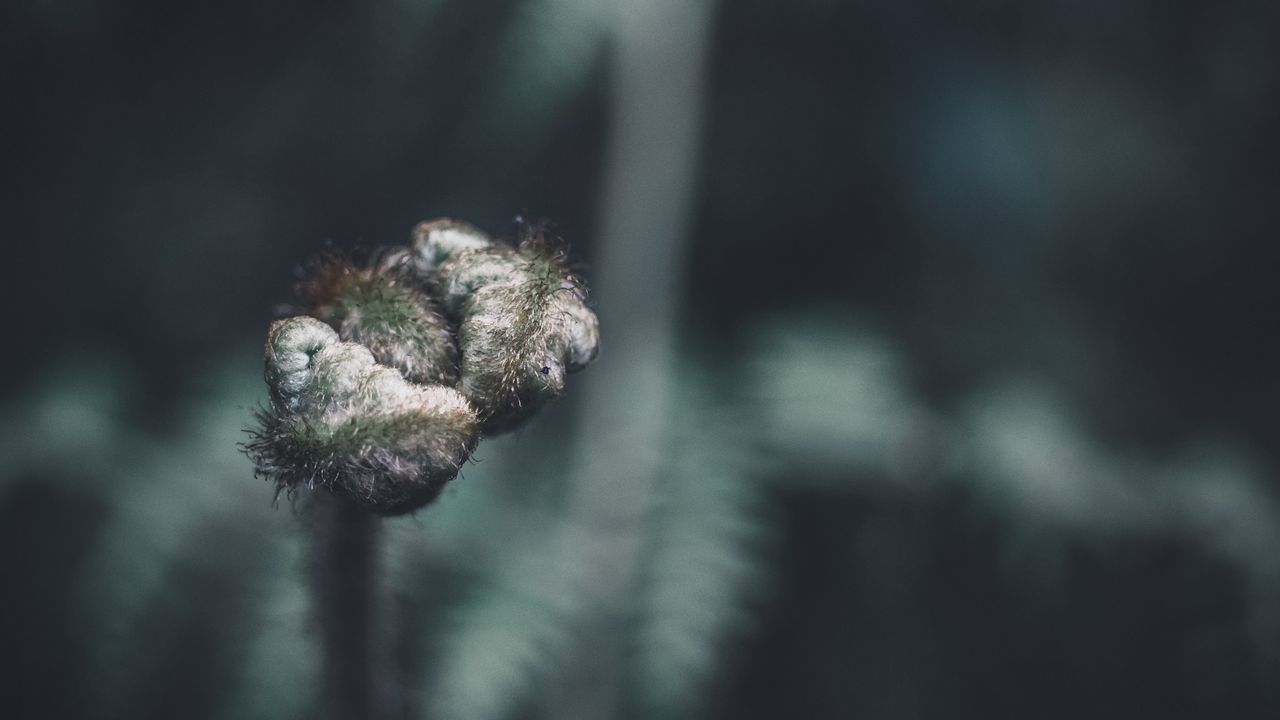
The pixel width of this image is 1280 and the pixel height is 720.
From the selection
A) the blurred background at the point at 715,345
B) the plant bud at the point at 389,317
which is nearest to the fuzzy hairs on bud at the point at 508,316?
the plant bud at the point at 389,317

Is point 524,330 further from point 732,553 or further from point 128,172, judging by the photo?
point 128,172

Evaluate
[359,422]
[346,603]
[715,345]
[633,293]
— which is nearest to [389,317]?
[359,422]

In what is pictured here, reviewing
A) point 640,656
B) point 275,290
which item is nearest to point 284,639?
point 640,656

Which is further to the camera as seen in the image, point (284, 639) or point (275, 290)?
point (275, 290)

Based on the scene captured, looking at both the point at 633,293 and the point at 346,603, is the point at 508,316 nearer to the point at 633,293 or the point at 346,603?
the point at 346,603

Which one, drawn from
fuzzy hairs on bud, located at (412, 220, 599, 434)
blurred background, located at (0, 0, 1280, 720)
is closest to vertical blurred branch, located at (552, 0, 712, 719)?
blurred background, located at (0, 0, 1280, 720)

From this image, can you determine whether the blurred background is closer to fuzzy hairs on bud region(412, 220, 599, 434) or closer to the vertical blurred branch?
the vertical blurred branch
